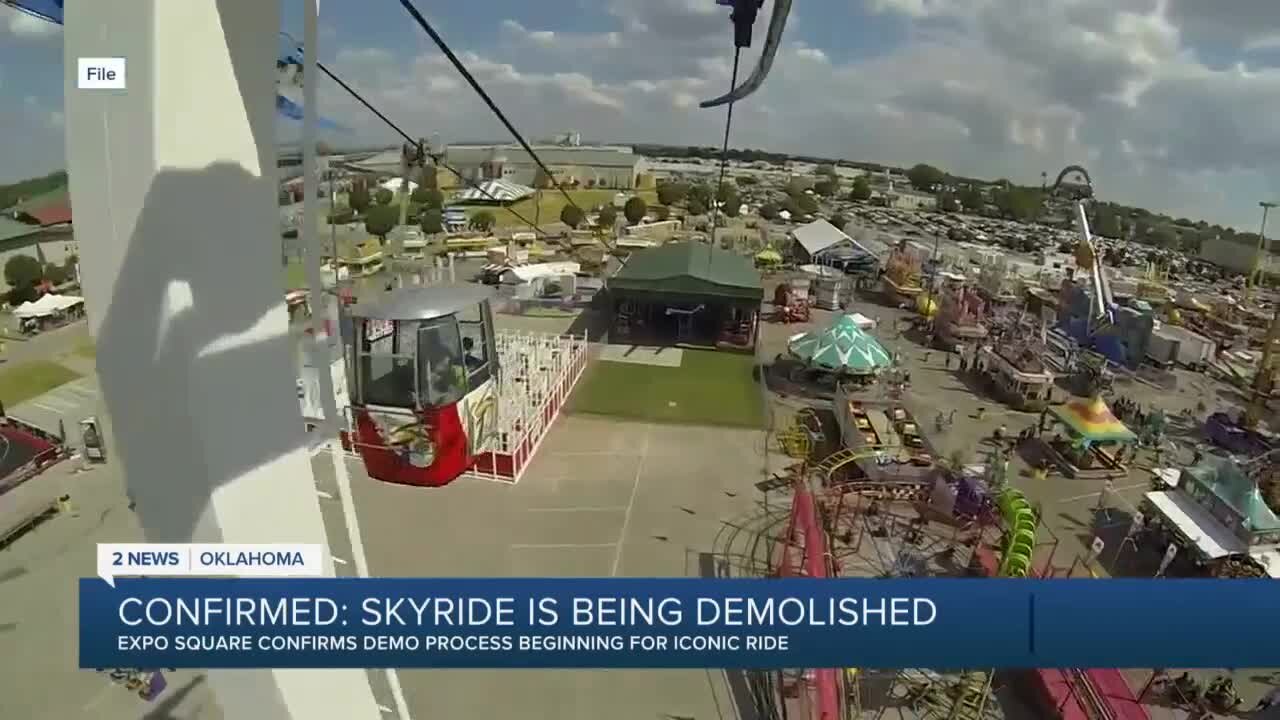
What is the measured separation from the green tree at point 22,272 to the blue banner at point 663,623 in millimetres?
31646

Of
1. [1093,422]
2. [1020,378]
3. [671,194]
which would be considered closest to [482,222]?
[671,194]

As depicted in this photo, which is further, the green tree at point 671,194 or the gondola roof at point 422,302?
the green tree at point 671,194

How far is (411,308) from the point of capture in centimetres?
1069

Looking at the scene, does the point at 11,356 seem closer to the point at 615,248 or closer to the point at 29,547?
the point at 29,547

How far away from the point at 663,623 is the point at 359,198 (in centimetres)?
6039

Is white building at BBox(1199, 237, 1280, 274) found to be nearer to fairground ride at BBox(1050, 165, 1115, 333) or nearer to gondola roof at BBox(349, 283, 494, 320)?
fairground ride at BBox(1050, 165, 1115, 333)

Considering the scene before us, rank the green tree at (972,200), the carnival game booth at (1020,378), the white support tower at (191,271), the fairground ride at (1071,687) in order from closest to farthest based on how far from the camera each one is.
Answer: the white support tower at (191,271)
the fairground ride at (1071,687)
the carnival game booth at (1020,378)
the green tree at (972,200)

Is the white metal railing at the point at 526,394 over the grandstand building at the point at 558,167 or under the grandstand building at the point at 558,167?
under

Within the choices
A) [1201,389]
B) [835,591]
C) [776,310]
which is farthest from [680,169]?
[835,591]

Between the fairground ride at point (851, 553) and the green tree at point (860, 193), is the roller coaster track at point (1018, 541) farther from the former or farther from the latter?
Answer: the green tree at point (860, 193)

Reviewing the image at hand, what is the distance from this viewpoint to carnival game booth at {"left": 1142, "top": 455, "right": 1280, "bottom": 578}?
1129cm

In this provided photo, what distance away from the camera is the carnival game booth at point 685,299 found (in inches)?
936

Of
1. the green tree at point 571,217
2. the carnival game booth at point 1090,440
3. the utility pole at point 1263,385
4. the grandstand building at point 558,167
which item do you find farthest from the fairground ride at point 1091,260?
the grandstand building at point 558,167

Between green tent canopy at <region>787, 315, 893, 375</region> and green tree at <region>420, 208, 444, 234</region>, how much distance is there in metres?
34.6
